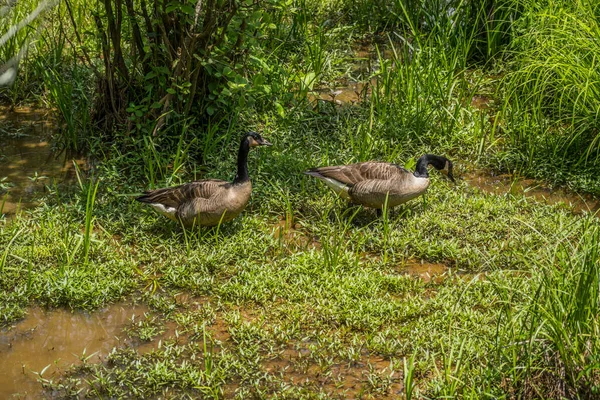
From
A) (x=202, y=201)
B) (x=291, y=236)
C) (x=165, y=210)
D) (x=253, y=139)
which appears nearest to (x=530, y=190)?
(x=291, y=236)

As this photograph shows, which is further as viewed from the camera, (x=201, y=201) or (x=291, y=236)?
(x=291, y=236)

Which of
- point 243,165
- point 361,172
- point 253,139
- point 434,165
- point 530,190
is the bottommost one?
point 530,190

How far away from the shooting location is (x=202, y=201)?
21.2 ft

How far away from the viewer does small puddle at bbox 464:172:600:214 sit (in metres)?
7.50

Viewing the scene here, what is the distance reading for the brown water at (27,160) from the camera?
7203 millimetres

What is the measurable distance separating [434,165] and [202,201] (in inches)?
87.2

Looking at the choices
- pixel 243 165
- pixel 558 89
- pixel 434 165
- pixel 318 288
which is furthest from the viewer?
pixel 558 89

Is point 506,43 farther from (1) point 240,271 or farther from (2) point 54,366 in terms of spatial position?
(2) point 54,366

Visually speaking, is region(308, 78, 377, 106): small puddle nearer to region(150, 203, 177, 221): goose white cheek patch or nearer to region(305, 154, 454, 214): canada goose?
region(305, 154, 454, 214): canada goose

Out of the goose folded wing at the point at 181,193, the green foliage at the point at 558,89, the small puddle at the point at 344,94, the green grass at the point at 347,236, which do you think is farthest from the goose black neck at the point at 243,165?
the green foliage at the point at 558,89

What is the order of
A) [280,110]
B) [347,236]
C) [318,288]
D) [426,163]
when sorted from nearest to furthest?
[318,288] → [347,236] → [426,163] → [280,110]

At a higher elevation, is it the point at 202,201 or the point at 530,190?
the point at 202,201

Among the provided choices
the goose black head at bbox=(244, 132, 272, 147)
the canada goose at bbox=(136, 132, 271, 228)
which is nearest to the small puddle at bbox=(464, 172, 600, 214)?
the goose black head at bbox=(244, 132, 272, 147)

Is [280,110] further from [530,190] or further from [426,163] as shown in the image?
[530,190]
